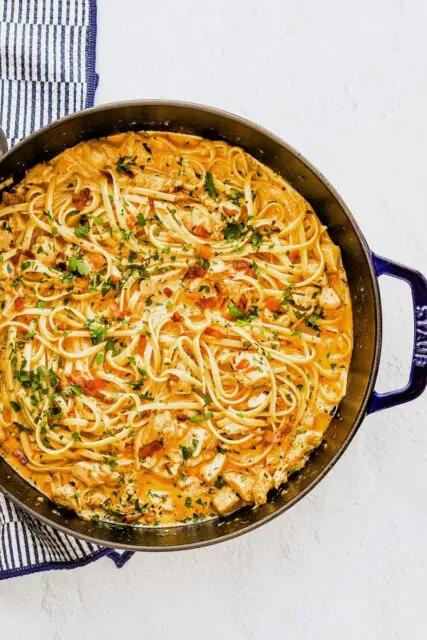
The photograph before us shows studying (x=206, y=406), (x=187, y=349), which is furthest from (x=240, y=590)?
(x=187, y=349)

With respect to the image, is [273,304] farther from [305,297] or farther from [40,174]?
[40,174]

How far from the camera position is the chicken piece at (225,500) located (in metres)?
5.11

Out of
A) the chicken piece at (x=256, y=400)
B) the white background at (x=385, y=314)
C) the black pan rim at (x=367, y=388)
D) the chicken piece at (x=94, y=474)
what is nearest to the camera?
the black pan rim at (x=367, y=388)

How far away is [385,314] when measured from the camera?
5.59 metres

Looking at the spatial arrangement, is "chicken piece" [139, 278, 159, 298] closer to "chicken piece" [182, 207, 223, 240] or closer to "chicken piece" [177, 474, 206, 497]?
"chicken piece" [182, 207, 223, 240]

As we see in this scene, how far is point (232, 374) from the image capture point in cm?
521

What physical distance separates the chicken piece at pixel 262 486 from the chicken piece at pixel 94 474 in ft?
2.95

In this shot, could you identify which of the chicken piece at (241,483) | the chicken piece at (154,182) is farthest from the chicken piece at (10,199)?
the chicken piece at (241,483)

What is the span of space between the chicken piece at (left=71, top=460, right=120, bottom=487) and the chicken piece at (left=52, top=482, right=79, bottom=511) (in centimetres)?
9

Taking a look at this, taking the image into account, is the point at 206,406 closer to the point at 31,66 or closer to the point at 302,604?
the point at 302,604

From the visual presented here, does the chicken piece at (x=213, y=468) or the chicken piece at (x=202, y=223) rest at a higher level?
the chicken piece at (x=202, y=223)

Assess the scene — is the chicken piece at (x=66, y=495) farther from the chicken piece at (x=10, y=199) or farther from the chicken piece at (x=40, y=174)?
the chicken piece at (x=40, y=174)

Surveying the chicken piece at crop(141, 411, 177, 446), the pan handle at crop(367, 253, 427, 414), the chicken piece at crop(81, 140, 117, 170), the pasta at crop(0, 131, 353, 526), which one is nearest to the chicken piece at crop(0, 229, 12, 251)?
the pasta at crop(0, 131, 353, 526)

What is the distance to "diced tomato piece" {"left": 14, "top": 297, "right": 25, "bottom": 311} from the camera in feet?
16.7
